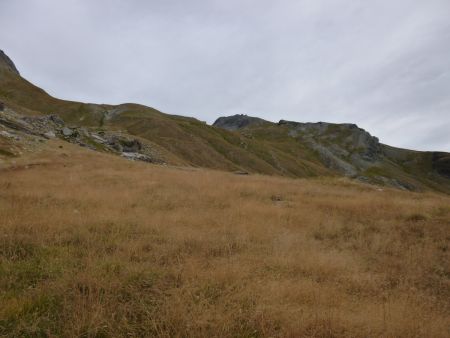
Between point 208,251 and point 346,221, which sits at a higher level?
point 346,221

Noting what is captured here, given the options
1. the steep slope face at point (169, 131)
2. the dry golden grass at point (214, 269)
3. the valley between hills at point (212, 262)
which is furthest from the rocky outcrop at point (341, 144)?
the dry golden grass at point (214, 269)

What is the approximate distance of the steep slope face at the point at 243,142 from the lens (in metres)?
62.8

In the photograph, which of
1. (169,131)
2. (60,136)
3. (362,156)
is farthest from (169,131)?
(362,156)

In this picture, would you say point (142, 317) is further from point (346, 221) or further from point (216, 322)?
point (346, 221)

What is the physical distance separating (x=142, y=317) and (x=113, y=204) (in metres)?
6.35

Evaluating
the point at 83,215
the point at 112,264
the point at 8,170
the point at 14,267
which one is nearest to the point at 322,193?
the point at 83,215

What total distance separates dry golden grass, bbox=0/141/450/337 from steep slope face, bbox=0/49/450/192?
3248 cm

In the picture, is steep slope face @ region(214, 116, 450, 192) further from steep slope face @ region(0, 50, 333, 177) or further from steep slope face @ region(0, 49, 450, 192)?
steep slope face @ region(0, 50, 333, 177)

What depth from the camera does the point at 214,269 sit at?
529 centimetres

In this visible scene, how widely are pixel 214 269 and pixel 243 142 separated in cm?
8517

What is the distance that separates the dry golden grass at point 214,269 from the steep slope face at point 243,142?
3248cm

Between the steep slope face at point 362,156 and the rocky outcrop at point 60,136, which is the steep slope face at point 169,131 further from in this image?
the steep slope face at point 362,156

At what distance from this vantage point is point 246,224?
27.6 ft

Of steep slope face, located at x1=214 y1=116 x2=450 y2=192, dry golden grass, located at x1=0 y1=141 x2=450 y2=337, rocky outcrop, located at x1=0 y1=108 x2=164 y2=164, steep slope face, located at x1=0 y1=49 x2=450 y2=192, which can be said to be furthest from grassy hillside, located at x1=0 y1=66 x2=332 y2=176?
dry golden grass, located at x1=0 y1=141 x2=450 y2=337
